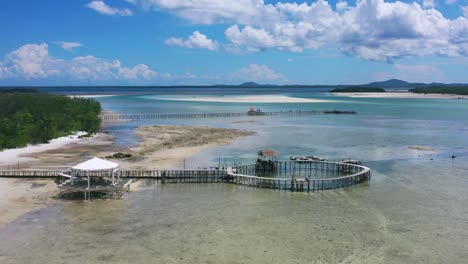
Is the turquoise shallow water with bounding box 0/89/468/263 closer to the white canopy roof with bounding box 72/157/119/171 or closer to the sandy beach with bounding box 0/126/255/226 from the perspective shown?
the white canopy roof with bounding box 72/157/119/171

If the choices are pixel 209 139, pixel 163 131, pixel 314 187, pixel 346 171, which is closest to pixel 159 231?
pixel 314 187

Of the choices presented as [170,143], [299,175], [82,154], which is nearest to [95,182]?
[299,175]

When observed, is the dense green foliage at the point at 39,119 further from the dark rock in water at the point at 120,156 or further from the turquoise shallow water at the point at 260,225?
the turquoise shallow water at the point at 260,225

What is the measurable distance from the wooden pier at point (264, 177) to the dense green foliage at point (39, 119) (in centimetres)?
1691

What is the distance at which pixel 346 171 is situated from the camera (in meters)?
37.2

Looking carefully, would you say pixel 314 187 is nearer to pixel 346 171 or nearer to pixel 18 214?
pixel 346 171

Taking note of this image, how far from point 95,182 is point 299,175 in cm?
1584

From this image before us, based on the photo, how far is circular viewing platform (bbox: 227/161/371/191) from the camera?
32.2m

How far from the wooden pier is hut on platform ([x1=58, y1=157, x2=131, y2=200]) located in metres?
1.70

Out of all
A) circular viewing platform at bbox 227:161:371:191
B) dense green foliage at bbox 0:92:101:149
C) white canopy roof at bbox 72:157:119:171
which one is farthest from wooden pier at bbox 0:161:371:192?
dense green foliage at bbox 0:92:101:149

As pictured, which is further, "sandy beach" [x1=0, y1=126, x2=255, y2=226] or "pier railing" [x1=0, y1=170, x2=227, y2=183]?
"pier railing" [x1=0, y1=170, x2=227, y2=183]

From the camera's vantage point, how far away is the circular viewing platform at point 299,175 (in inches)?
1270

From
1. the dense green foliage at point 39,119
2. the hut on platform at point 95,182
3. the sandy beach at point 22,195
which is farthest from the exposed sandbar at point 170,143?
the dense green foliage at point 39,119

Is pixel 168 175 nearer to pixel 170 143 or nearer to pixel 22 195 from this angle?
pixel 22 195
